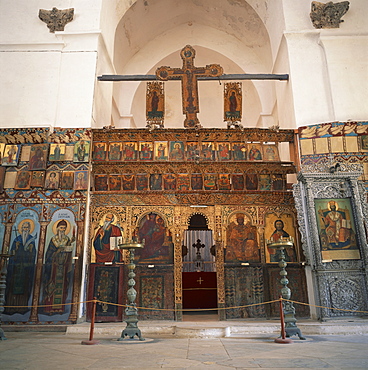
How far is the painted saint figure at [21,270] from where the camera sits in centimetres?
830

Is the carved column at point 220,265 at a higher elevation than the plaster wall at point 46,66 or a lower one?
lower

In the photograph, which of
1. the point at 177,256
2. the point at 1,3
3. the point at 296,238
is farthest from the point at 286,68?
the point at 1,3

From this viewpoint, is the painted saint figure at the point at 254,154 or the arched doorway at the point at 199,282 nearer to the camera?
the painted saint figure at the point at 254,154

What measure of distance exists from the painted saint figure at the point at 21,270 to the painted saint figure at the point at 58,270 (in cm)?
38

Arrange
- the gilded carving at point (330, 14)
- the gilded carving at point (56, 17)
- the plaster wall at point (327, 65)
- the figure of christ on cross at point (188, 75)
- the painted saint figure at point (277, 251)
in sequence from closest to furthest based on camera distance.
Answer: the painted saint figure at point (277, 251) < the plaster wall at point (327, 65) < the figure of christ on cross at point (188, 75) < the gilded carving at point (330, 14) < the gilded carving at point (56, 17)

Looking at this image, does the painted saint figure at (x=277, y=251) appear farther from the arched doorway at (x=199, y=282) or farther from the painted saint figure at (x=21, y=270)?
the painted saint figure at (x=21, y=270)

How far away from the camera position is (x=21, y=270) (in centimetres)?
852

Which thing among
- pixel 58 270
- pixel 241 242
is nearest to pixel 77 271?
pixel 58 270

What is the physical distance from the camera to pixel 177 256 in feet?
30.0

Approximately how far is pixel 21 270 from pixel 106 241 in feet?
6.88

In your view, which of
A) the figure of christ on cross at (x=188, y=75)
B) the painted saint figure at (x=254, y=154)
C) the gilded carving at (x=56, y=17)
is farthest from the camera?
the gilded carving at (x=56, y=17)

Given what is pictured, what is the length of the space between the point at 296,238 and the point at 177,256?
3.16m

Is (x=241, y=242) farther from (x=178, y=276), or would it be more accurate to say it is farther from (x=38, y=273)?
(x=38, y=273)

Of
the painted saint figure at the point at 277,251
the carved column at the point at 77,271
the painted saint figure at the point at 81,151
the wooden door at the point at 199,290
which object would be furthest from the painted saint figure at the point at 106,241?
the painted saint figure at the point at 277,251
